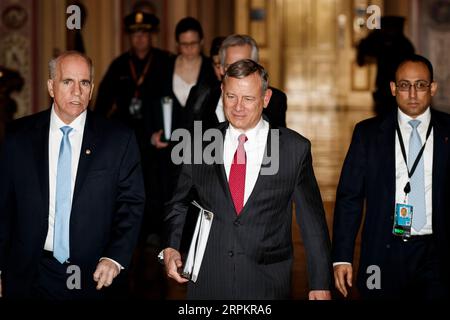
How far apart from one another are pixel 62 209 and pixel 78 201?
0.23 ft

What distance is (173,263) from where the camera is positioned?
311 centimetres

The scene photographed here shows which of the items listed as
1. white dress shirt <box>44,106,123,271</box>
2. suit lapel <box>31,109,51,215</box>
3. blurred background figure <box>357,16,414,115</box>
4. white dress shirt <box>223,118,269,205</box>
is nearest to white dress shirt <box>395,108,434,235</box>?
white dress shirt <box>223,118,269,205</box>

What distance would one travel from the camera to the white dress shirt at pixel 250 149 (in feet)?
10.2

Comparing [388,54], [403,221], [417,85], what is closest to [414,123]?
[417,85]

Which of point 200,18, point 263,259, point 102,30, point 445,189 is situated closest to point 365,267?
point 445,189

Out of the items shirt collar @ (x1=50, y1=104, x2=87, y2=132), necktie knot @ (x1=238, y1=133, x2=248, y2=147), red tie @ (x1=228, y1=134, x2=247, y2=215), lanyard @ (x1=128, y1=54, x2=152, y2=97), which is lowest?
red tie @ (x1=228, y1=134, x2=247, y2=215)

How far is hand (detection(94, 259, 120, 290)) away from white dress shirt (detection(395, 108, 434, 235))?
1.22 metres

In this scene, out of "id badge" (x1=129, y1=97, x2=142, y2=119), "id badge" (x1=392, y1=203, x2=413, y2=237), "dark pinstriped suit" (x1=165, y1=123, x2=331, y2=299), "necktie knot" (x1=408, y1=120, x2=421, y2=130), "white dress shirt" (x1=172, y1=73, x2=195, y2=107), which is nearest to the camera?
"dark pinstriped suit" (x1=165, y1=123, x2=331, y2=299)

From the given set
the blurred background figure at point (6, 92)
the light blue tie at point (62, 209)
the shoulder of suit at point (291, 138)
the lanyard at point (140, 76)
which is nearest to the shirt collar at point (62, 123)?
the light blue tie at point (62, 209)

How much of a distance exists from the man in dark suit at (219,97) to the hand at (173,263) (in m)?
1.18

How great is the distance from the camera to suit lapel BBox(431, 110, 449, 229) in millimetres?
3623

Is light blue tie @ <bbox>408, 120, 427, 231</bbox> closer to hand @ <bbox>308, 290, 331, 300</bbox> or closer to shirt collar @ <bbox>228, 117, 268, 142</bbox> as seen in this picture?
hand @ <bbox>308, 290, 331, 300</bbox>

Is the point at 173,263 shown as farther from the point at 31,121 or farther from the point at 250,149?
the point at 31,121

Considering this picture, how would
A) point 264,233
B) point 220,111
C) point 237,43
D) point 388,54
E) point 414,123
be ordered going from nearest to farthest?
point 264,233 → point 414,123 → point 237,43 → point 220,111 → point 388,54
